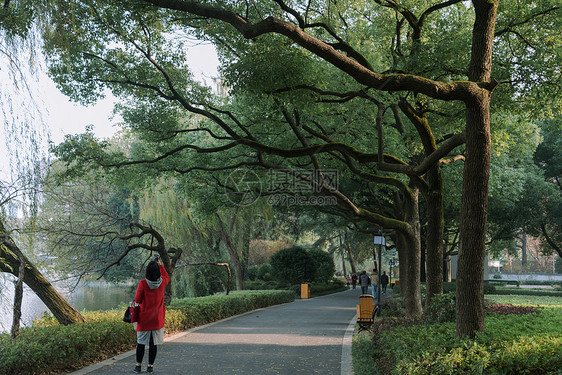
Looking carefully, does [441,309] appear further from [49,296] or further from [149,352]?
[49,296]

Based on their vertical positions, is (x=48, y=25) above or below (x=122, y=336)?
above

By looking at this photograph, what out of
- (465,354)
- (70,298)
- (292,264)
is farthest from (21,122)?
(292,264)

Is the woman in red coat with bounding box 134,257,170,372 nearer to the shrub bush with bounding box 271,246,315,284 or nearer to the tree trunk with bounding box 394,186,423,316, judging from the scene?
the tree trunk with bounding box 394,186,423,316

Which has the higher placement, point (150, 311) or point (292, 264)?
point (292, 264)

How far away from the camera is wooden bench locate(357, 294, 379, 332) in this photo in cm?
1402

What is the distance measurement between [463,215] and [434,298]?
472 cm

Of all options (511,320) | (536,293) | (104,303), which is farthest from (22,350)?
(536,293)

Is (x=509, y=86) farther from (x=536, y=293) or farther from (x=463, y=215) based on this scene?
(x=536, y=293)

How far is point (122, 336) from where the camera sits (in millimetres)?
10641

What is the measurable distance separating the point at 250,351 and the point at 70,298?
19.2 meters

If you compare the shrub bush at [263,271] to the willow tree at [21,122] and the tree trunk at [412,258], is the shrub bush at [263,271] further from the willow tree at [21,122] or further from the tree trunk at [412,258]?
the willow tree at [21,122]

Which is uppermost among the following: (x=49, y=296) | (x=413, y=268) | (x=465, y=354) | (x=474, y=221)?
(x=474, y=221)

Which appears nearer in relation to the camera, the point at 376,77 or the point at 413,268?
the point at 376,77

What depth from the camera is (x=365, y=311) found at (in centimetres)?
1420
